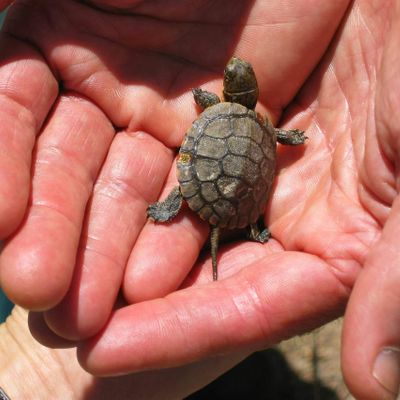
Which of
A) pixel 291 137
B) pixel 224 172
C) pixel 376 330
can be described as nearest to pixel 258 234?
pixel 224 172

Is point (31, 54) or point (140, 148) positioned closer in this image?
point (31, 54)

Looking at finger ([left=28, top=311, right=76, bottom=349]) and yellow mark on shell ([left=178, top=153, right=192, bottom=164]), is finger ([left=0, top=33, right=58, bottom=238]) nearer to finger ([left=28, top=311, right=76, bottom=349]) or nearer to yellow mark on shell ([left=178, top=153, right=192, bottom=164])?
finger ([left=28, top=311, right=76, bottom=349])

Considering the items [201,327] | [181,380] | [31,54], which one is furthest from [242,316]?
[31,54]

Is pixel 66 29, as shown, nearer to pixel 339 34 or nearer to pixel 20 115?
pixel 20 115

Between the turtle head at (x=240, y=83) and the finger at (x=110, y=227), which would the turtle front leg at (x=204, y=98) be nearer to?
the turtle head at (x=240, y=83)

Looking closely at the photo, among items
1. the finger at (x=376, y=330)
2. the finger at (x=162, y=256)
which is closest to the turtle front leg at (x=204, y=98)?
the finger at (x=162, y=256)

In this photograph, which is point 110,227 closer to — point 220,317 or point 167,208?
point 167,208

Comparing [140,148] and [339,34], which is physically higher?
[339,34]
